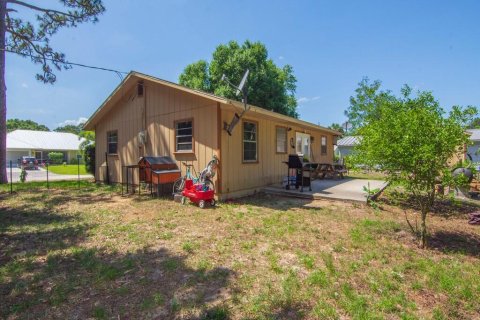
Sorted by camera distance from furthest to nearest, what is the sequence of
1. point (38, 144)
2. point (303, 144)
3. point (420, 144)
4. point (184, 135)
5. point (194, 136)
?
point (38, 144)
point (303, 144)
point (184, 135)
point (194, 136)
point (420, 144)

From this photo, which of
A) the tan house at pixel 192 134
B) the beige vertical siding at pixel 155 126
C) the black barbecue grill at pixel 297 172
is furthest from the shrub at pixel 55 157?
the black barbecue grill at pixel 297 172

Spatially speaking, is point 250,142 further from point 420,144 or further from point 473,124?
point 473,124

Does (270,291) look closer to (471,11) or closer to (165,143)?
(165,143)

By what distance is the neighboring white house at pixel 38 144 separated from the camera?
1241 inches

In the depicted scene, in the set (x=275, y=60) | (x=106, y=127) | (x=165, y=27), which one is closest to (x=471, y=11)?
(x=165, y=27)

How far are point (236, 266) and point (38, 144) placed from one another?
40.6m

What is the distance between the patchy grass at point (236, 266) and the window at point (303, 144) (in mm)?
6369

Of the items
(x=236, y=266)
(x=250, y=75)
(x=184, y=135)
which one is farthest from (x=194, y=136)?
(x=250, y=75)

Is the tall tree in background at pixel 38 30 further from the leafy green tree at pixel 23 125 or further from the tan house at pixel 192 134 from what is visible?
the leafy green tree at pixel 23 125

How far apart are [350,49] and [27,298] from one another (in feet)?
50.5

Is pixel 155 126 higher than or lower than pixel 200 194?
higher

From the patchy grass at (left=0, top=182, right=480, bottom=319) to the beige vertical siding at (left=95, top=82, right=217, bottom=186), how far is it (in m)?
2.60

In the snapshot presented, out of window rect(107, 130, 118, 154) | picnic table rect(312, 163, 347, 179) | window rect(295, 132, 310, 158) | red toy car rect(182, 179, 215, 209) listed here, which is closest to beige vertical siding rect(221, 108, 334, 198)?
window rect(295, 132, 310, 158)

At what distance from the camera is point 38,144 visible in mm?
33969
